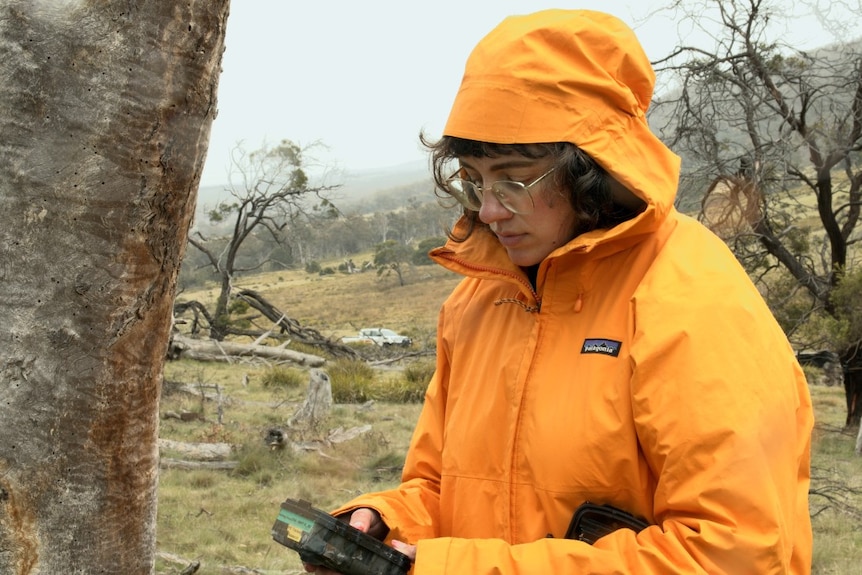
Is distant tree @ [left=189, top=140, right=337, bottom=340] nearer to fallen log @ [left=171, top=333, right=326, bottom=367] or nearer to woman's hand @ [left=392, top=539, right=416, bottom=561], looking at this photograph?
fallen log @ [left=171, top=333, right=326, bottom=367]

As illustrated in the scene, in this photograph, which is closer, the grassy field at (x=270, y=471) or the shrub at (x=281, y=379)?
the grassy field at (x=270, y=471)

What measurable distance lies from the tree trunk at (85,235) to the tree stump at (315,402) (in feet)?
25.4

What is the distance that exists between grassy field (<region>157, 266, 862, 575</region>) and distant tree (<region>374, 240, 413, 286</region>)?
37.2 meters

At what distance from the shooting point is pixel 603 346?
1.38 metres

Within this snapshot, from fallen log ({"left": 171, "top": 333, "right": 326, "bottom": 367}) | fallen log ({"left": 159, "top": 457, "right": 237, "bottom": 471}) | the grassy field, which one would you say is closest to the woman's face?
the grassy field

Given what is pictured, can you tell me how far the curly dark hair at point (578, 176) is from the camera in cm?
148

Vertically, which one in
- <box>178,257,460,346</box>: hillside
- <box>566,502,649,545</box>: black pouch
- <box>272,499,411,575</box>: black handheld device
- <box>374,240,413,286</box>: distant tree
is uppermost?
<box>566,502,649,545</box>: black pouch

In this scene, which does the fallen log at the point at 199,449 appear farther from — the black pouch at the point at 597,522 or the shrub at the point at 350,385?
the black pouch at the point at 597,522

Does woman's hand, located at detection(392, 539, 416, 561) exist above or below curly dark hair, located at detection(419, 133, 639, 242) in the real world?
below

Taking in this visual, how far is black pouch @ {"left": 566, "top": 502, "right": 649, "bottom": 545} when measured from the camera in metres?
1.32

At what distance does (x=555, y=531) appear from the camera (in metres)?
1.41

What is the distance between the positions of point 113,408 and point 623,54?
1.16 meters

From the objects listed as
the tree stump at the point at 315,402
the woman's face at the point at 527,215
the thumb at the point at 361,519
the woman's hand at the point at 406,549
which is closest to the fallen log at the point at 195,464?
the tree stump at the point at 315,402

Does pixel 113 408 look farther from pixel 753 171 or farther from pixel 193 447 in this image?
pixel 753 171
